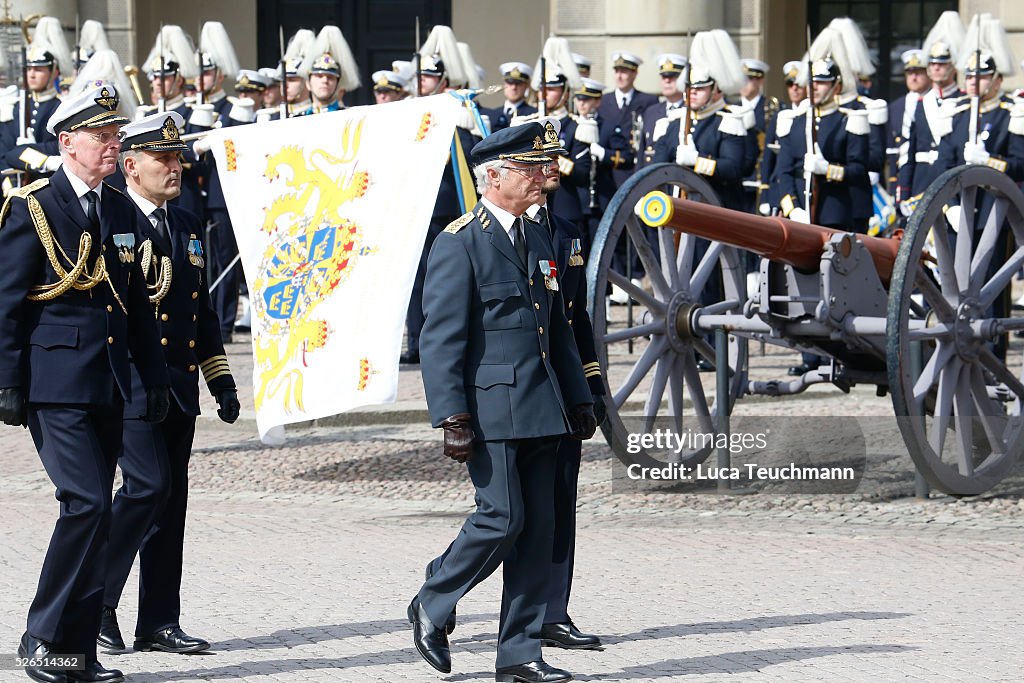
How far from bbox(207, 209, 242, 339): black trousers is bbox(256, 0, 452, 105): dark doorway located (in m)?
7.48

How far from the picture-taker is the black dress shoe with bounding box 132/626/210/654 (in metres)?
6.47

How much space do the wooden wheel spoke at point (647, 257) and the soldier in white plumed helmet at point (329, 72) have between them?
16.7 ft

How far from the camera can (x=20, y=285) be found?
606 cm

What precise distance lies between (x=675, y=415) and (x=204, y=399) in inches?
142

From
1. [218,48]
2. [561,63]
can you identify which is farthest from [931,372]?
[218,48]

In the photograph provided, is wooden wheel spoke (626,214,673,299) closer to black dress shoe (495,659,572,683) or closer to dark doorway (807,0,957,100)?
black dress shoe (495,659,572,683)

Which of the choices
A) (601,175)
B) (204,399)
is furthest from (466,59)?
(204,399)

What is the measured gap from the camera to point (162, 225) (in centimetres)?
675

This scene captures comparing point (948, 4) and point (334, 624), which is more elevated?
point (948, 4)

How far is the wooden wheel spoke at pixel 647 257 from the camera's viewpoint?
31.1 feet

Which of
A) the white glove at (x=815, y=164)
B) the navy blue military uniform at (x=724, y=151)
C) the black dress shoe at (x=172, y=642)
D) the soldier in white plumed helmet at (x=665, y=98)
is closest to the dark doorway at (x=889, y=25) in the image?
the soldier in white plumed helmet at (x=665, y=98)

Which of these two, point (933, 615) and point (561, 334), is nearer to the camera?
point (561, 334)

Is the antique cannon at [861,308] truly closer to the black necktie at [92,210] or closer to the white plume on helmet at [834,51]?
the black necktie at [92,210]

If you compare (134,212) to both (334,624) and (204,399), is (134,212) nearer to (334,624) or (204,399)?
(334,624)
